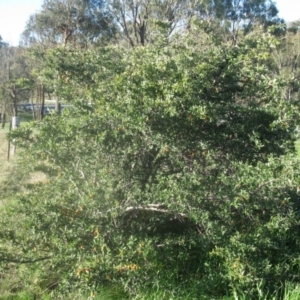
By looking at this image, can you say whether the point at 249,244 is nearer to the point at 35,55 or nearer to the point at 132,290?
the point at 132,290

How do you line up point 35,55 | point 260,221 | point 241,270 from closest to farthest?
1. point 241,270
2. point 260,221
3. point 35,55

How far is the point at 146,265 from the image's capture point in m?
4.41

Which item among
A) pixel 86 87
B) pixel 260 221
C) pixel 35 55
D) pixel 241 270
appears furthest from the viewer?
pixel 35 55

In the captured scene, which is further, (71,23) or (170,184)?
(71,23)

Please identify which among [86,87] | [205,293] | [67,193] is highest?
[86,87]

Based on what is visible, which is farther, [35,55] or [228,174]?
[35,55]

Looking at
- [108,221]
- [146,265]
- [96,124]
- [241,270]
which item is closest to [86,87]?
[96,124]

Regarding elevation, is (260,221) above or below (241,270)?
above

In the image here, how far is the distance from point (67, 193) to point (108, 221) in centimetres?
52

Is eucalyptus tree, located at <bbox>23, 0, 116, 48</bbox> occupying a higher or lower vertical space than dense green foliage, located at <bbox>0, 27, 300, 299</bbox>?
higher

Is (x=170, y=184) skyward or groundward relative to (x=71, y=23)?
groundward

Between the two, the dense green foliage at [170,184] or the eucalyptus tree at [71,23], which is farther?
the eucalyptus tree at [71,23]

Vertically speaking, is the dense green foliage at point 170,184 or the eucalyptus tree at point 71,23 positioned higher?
the eucalyptus tree at point 71,23

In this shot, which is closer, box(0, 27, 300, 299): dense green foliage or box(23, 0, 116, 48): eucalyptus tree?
box(0, 27, 300, 299): dense green foliage
